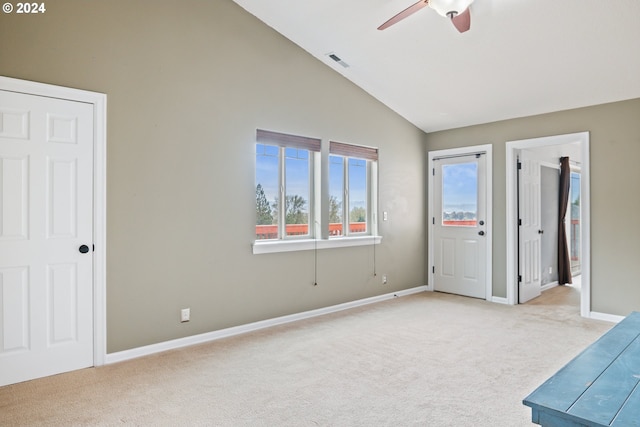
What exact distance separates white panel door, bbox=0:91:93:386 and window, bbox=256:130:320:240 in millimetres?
1666

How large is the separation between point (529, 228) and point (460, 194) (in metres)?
1.04

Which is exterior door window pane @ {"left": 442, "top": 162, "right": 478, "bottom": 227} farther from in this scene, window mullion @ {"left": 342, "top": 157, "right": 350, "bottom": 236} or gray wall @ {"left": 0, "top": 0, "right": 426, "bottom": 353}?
gray wall @ {"left": 0, "top": 0, "right": 426, "bottom": 353}

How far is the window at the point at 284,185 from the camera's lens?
431cm

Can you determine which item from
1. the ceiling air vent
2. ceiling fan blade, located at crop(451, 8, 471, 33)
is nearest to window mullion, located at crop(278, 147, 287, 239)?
the ceiling air vent

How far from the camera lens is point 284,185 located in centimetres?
452

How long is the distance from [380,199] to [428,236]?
49.6 inches

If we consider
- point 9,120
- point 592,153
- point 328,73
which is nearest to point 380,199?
point 328,73

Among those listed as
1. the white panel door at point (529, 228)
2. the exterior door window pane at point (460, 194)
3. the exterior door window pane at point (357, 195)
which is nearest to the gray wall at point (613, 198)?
the white panel door at point (529, 228)

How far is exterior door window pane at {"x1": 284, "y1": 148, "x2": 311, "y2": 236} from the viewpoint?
4.57m

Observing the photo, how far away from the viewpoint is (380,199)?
5.48 meters

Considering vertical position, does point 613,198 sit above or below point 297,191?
below

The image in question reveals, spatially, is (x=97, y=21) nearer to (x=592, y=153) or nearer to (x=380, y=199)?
(x=380, y=199)

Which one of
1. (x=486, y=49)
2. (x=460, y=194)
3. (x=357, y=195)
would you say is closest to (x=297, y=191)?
(x=357, y=195)

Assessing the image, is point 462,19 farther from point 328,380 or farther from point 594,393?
point 328,380
